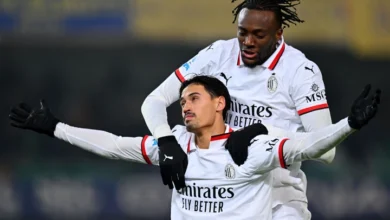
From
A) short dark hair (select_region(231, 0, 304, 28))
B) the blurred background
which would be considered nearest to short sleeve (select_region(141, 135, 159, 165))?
short dark hair (select_region(231, 0, 304, 28))

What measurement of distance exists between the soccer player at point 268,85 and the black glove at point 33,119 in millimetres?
423

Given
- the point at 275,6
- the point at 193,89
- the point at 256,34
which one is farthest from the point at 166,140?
the point at 275,6

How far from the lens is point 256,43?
14.8ft

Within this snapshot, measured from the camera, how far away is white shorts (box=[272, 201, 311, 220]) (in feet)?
14.9

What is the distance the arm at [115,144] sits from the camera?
4461 mm

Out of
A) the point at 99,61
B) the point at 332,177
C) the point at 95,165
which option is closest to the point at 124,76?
the point at 99,61

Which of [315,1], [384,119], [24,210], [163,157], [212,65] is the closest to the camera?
[163,157]

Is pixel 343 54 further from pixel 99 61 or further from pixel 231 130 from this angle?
pixel 231 130

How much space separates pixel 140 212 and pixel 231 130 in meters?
4.17

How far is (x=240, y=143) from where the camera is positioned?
424 centimetres

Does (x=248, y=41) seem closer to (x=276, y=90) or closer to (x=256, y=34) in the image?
(x=256, y=34)

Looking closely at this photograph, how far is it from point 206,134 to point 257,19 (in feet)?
1.76

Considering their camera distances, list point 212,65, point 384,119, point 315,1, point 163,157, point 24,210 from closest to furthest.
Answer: point 163,157
point 212,65
point 24,210
point 315,1
point 384,119

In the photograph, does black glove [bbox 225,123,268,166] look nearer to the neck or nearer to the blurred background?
the neck
